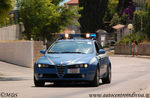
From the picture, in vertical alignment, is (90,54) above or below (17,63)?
above

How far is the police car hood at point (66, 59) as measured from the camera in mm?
15680

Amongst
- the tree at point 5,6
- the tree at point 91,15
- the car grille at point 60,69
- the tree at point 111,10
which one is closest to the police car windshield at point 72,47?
the car grille at point 60,69

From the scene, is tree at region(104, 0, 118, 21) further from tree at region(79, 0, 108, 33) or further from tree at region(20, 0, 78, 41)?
tree at region(20, 0, 78, 41)

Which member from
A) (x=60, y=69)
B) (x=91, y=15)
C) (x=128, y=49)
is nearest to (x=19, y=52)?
(x=60, y=69)

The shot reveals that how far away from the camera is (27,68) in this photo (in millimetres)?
30406

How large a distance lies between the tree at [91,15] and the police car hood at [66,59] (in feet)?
196

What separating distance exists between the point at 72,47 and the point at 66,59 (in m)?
1.53

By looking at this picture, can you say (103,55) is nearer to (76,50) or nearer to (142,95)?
(76,50)

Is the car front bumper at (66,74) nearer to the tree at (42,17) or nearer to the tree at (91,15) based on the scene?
the tree at (42,17)

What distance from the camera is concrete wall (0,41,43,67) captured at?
1233 inches

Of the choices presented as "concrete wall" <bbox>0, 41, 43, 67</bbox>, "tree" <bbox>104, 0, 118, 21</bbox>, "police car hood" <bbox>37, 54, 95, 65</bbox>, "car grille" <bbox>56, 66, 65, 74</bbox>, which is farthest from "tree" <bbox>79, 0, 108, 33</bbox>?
"car grille" <bbox>56, 66, 65, 74</bbox>

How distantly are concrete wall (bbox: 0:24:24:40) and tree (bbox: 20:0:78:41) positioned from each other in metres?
8.44

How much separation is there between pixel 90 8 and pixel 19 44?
152 ft

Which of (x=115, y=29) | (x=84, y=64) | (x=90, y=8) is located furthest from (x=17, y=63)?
(x=115, y=29)
